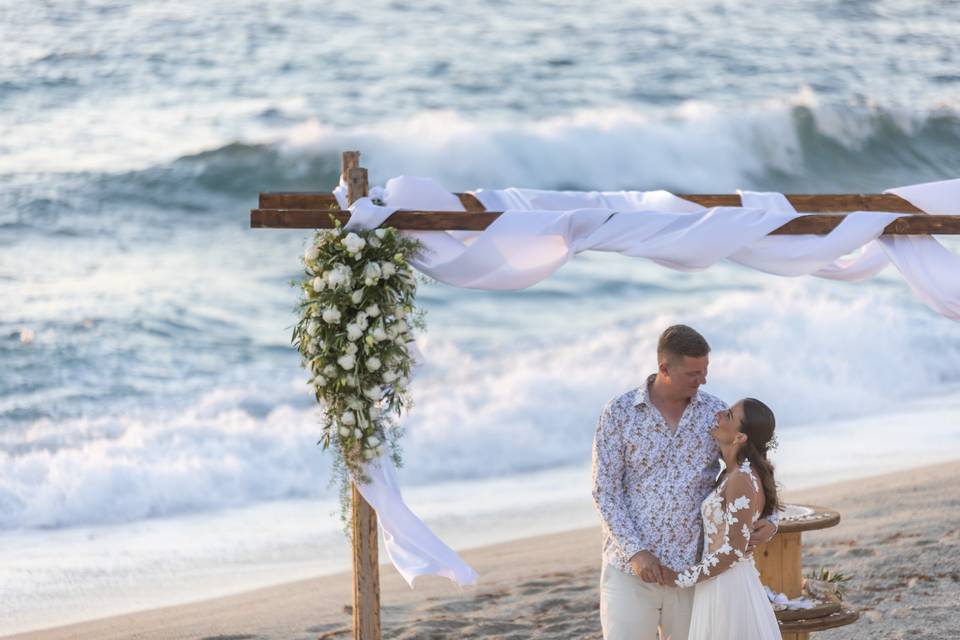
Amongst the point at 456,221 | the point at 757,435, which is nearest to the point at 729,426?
Result: the point at 757,435

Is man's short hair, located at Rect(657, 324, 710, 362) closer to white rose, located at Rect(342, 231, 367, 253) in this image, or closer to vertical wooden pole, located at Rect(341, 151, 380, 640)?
white rose, located at Rect(342, 231, 367, 253)

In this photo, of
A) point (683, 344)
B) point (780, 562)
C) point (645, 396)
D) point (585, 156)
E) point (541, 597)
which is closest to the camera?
point (683, 344)

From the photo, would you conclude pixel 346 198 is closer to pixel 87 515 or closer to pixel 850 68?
pixel 87 515

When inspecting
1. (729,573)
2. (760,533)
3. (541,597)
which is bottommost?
(541,597)

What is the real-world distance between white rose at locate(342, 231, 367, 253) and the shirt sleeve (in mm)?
1161

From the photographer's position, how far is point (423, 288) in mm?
17312

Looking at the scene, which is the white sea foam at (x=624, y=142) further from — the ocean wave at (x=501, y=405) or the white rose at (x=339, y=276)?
the white rose at (x=339, y=276)

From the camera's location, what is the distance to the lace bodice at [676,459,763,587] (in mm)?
5109

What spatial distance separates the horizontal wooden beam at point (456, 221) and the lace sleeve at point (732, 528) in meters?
1.28

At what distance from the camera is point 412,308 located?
5820 mm

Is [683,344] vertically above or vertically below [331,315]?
below

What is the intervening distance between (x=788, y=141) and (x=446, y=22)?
20.7 feet

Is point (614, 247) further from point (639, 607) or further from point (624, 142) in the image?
point (624, 142)

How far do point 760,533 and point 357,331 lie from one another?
1.73m
